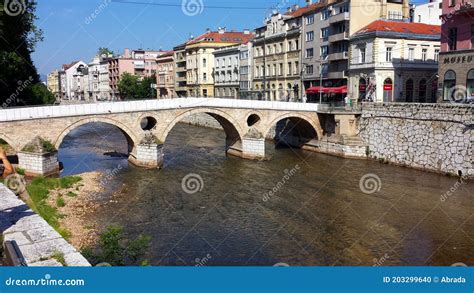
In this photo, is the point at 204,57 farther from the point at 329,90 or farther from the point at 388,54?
the point at 388,54

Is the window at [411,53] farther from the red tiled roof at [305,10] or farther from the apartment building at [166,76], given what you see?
the apartment building at [166,76]

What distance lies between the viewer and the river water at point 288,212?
1537cm

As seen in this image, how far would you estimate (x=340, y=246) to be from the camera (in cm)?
1606

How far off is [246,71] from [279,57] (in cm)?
772

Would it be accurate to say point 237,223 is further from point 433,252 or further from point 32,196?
point 32,196

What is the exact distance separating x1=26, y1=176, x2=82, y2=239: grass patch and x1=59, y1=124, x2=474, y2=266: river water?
6.26 ft

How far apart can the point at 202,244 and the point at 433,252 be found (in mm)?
7869

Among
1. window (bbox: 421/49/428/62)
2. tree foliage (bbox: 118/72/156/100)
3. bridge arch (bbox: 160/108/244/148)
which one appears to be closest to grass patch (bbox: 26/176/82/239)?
bridge arch (bbox: 160/108/244/148)

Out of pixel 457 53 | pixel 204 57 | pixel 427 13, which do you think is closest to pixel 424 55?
pixel 427 13

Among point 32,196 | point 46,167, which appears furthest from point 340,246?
point 46,167

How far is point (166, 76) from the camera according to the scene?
84500 mm

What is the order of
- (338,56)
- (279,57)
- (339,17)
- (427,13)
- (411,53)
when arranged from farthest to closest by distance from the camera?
1. (279,57)
2. (427,13)
3. (338,56)
4. (339,17)
5. (411,53)

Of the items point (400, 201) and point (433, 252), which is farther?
point (400, 201)

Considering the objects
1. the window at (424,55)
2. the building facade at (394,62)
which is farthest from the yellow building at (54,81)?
the window at (424,55)
